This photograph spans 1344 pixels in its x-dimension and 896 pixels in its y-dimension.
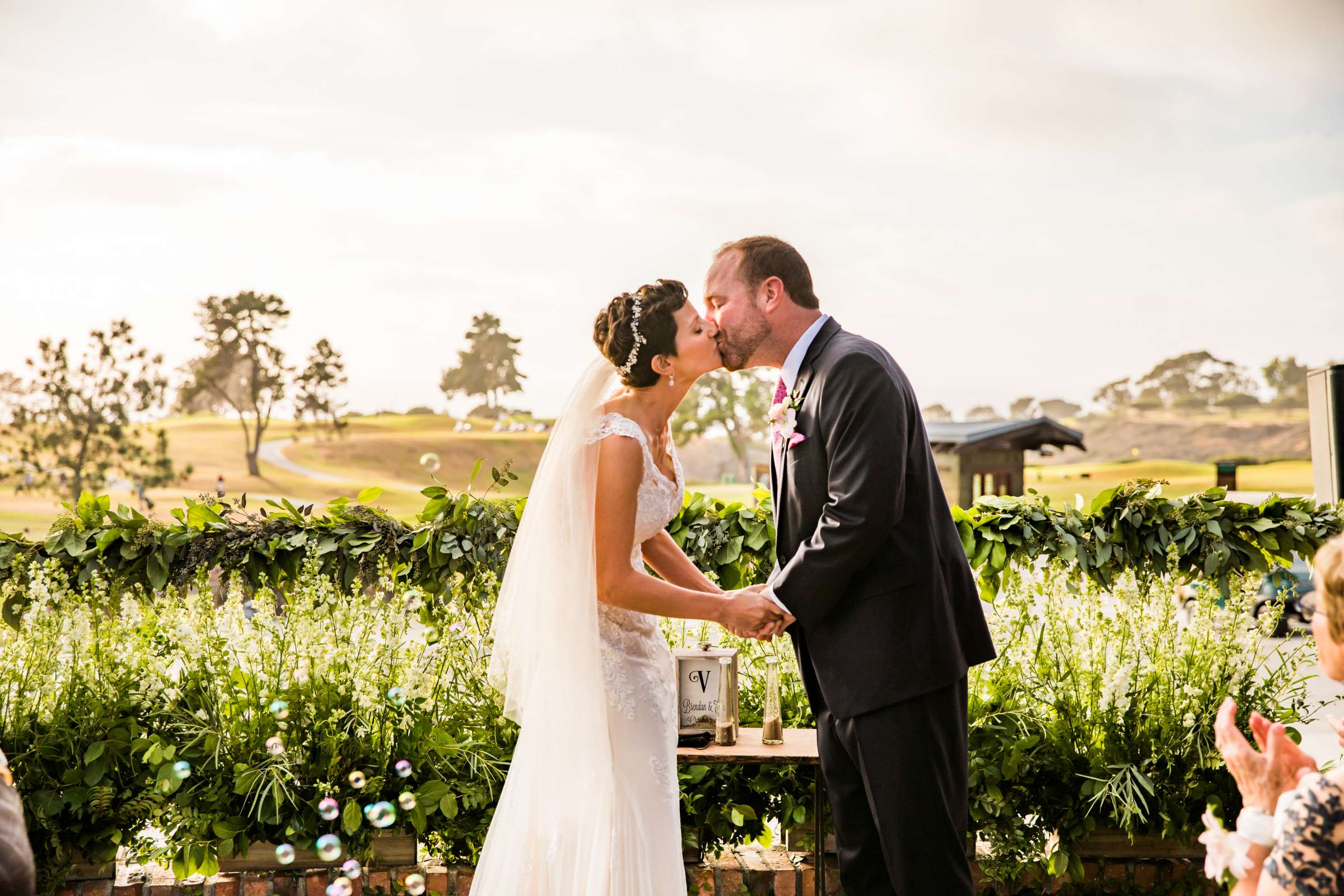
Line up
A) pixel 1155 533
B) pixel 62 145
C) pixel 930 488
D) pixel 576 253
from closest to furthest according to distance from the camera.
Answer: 1. pixel 930 488
2. pixel 1155 533
3. pixel 62 145
4. pixel 576 253

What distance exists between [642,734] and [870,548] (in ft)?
A: 2.80

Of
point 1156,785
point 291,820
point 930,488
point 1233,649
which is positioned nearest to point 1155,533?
point 1233,649

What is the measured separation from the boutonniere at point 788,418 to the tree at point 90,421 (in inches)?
1613

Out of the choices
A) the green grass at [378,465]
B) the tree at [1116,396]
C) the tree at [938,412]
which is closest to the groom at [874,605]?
the green grass at [378,465]

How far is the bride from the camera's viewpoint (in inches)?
112

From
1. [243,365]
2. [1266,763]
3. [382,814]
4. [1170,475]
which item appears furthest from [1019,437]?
[243,365]

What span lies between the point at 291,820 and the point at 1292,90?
53598 mm

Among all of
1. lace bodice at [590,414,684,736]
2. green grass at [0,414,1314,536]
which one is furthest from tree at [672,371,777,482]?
lace bodice at [590,414,684,736]

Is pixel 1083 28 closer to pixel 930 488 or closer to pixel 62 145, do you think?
pixel 930 488

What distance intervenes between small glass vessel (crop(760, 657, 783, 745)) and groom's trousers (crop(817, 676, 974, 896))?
0.54m

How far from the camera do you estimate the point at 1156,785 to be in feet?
11.3

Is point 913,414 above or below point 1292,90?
below

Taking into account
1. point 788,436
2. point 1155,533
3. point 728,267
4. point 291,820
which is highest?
point 728,267

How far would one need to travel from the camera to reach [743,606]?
9.52ft
